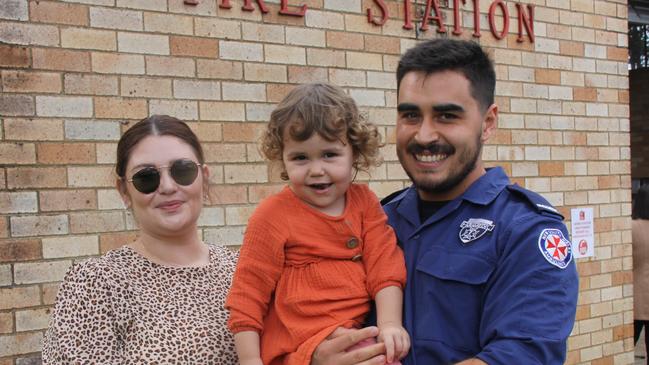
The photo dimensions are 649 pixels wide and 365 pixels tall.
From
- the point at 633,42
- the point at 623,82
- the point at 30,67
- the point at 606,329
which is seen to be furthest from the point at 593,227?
the point at 633,42

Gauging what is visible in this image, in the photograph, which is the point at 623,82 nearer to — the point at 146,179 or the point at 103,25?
the point at 103,25

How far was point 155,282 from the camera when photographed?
2131 mm

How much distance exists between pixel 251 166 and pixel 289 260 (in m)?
2.08

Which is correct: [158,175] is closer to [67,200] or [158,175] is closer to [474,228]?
[474,228]

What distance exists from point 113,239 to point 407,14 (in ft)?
8.09

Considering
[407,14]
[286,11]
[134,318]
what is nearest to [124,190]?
[134,318]

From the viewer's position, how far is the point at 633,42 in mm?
12000

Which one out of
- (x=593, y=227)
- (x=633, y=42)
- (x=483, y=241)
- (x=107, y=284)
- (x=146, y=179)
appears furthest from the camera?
(x=633, y=42)

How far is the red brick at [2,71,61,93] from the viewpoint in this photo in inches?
129

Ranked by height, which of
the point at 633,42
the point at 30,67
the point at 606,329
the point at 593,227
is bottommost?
the point at 606,329

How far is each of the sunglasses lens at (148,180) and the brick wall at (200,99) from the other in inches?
15.4

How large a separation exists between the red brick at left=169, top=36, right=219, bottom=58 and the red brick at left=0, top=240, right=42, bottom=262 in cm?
125

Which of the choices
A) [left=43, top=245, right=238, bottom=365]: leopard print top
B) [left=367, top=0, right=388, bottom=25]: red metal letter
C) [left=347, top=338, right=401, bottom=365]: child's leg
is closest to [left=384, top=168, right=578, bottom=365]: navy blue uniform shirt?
[left=347, top=338, right=401, bottom=365]: child's leg

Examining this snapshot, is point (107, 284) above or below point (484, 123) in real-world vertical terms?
below
